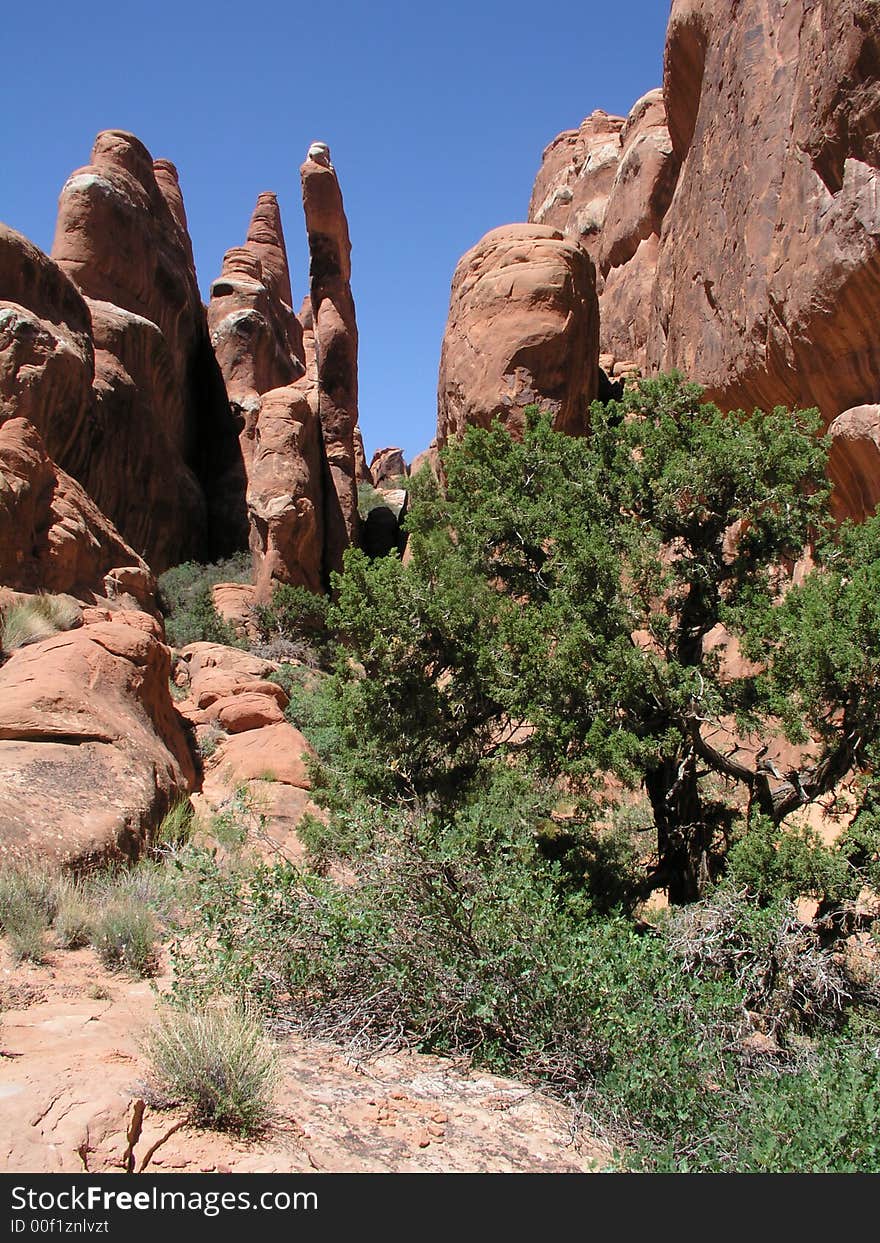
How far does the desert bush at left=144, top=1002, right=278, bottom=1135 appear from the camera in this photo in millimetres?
3896

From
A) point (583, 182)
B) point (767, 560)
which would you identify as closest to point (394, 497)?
point (583, 182)

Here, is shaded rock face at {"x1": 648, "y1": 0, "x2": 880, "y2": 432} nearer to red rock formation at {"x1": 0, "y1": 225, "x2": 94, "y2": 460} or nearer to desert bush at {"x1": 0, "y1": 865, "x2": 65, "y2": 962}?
desert bush at {"x1": 0, "y1": 865, "x2": 65, "y2": 962}

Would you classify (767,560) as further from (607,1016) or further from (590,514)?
(607,1016)

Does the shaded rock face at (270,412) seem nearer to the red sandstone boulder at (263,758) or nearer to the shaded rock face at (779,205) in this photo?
the shaded rock face at (779,205)

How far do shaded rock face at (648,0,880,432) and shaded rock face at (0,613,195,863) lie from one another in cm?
1038

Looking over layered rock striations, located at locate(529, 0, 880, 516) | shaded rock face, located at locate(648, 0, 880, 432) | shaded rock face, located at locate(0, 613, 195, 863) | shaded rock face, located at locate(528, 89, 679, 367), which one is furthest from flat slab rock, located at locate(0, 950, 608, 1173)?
shaded rock face, located at locate(528, 89, 679, 367)

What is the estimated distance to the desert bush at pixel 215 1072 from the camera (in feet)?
12.8

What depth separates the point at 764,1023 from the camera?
21.6 ft

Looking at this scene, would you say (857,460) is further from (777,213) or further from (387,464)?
(387,464)

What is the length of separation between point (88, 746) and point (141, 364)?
871 inches

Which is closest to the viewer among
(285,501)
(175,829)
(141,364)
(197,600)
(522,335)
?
(175,829)

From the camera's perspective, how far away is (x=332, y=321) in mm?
32562

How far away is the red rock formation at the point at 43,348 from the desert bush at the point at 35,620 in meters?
5.27

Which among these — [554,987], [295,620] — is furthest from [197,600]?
[554,987]
